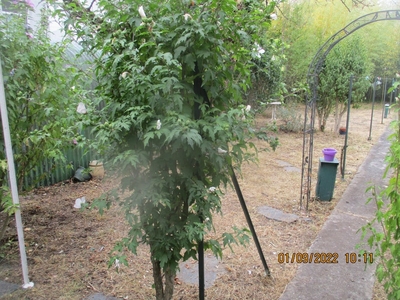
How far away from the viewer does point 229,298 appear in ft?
8.93

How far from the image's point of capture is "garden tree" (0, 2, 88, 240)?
3004 millimetres

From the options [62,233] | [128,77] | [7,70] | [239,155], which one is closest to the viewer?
[128,77]

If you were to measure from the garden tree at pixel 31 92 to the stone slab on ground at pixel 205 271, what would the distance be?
67.3 inches

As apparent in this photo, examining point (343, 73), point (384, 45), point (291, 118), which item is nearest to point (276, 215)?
point (343, 73)

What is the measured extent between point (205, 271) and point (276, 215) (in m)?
1.72

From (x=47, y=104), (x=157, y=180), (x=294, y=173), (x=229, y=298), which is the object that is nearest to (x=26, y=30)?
(x=47, y=104)

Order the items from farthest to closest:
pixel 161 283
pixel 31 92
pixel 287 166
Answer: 1. pixel 287 166
2. pixel 31 92
3. pixel 161 283

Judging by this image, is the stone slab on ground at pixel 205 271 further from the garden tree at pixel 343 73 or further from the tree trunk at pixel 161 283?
the garden tree at pixel 343 73

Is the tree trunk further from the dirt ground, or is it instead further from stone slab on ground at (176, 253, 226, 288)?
stone slab on ground at (176, 253, 226, 288)

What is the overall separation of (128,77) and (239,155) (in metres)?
0.78

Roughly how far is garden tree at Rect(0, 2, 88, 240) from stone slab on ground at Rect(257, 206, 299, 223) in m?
2.77

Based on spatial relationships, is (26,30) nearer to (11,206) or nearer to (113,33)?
(11,206)

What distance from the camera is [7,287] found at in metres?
2.83
